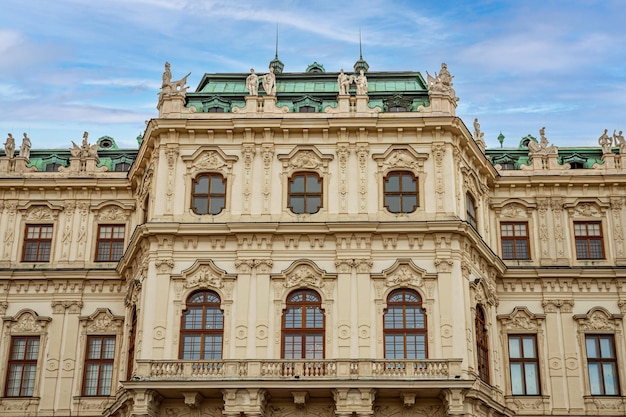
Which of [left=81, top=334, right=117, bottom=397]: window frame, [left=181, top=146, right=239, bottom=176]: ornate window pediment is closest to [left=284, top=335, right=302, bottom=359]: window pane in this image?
[left=181, top=146, right=239, bottom=176]: ornate window pediment

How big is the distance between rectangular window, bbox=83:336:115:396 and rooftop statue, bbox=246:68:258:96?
39.9 feet

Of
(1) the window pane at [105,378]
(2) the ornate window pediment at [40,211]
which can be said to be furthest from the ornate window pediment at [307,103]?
(1) the window pane at [105,378]

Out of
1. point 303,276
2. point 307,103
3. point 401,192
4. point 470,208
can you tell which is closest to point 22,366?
point 303,276

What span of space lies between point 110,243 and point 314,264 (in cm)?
1126

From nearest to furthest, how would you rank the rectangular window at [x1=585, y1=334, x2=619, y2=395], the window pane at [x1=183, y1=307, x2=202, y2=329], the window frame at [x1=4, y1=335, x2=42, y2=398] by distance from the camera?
the window pane at [x1=183, y1=307, x2=202, y2=329] < the rectangular window at [x1=585, y1=334, x2=619, y2=395] < the window frame at [x1=4, y1=335, x2=42, y2=398]

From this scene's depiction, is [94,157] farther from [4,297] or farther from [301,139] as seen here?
[301,139]

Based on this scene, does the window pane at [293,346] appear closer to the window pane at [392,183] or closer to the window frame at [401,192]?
the window frame at [401,192]

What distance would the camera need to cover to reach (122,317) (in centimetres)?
4094

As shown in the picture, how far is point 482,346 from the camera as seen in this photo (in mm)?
37781

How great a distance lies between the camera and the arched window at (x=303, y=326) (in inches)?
1388

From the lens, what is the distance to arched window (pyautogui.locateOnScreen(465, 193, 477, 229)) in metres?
39.4

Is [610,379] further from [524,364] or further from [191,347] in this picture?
[191,347]

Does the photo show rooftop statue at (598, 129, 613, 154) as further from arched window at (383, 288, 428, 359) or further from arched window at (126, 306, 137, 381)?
arched window at (126, 306, 137, 381)

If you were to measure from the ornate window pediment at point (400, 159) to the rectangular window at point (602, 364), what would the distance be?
423 inches
